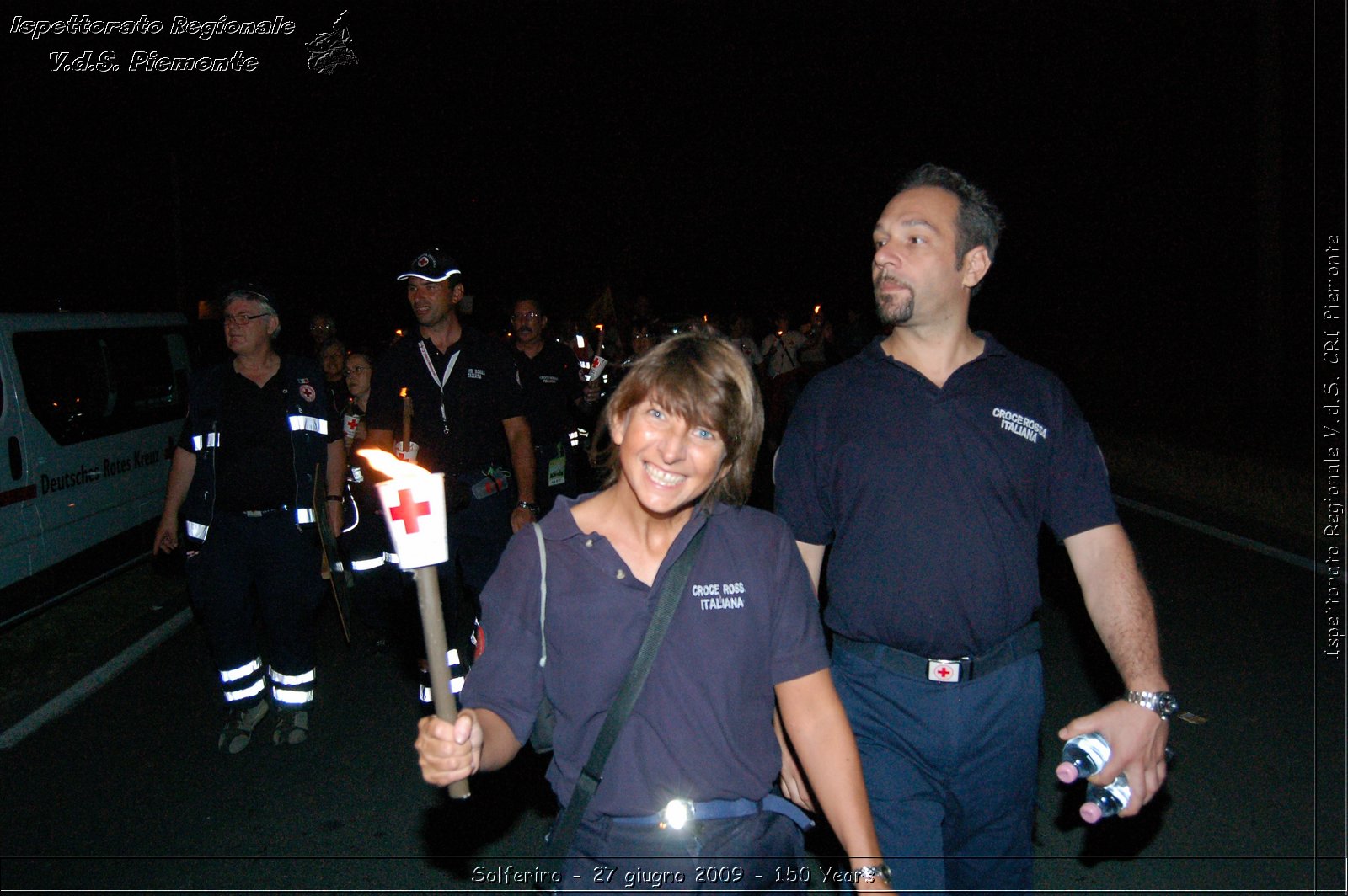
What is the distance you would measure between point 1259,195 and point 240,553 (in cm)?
1363

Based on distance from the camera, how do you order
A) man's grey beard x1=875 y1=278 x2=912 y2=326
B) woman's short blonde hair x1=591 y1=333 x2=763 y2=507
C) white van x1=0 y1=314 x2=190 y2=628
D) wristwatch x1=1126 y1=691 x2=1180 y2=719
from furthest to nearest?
white van x1=0 y1=314 x2=190 y2=628, man's grey beard x1=875 y1=278 x2=912 y2=326, wristwatch x1=1126 y1=691 x2=1180 y2=719, woman's short blonde hair x1=591 y1=333 x2=763 y2=507

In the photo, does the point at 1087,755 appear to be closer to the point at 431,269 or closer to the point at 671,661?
the point at 671,661

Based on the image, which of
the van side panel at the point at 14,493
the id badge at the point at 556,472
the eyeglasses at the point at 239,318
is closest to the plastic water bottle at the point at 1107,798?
the eyeglasses at the point at 239,318

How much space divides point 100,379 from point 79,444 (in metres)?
0.75

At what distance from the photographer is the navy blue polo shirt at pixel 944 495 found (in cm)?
305

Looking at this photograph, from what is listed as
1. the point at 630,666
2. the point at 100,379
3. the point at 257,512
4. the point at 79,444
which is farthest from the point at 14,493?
the point at 630,666

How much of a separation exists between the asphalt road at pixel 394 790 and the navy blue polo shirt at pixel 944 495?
1981 millimetres

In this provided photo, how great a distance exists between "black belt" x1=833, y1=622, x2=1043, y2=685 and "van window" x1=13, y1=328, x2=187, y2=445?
7000 millimetres

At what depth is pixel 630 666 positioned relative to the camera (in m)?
2.43

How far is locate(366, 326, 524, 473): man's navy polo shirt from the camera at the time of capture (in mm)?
5727

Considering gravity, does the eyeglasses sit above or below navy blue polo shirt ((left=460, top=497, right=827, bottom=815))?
above

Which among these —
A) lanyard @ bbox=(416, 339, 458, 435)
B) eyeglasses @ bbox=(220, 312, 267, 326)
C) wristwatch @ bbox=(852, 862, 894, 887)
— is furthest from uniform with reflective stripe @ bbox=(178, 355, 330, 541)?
wristwatch @ bbox=(852, 862, 894, 887)

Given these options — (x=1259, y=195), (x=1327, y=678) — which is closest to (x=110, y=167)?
(x=1259, y=195)

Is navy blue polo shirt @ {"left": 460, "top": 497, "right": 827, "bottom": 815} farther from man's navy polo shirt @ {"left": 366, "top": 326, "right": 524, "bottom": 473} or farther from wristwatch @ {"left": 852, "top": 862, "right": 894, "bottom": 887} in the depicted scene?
man's navy polo shirt @ {"left": 366, "top": 326, "right": 524, "bottom": 473}
